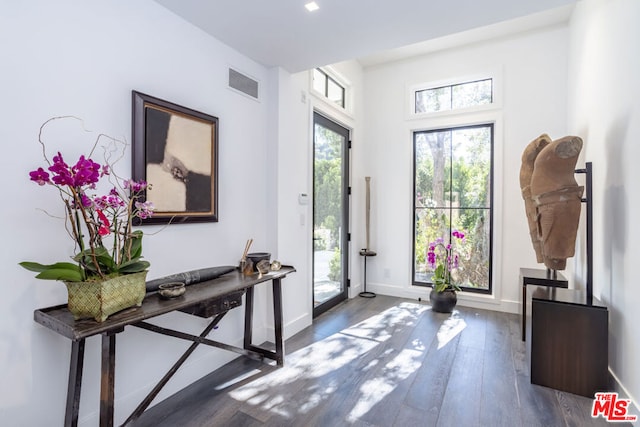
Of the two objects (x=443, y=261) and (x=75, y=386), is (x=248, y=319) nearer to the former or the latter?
(x=75, y=386)

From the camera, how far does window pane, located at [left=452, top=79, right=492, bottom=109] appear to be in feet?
13.5

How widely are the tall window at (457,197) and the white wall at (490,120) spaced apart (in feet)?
0.47

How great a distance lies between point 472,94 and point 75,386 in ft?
15.8

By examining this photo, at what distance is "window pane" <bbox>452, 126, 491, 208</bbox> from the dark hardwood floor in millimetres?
1694

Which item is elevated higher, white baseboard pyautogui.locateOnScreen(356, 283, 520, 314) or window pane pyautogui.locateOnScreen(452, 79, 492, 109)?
window pane pyautogui.locateOnScreen(452, 79, 492, 109)

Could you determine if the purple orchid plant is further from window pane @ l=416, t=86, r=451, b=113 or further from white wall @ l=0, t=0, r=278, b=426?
window pane @ l=416, t=86, r=451, b=113

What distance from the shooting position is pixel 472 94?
13.8 feet

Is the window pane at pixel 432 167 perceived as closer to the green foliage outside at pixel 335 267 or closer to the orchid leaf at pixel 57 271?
the green foliage outside at pixel 335 267

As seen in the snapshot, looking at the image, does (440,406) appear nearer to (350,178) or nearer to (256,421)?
(256,421)

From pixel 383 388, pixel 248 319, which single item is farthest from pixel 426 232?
pixel 248 319

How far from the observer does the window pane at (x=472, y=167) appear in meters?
4.16

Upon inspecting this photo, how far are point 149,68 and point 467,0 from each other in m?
2.08

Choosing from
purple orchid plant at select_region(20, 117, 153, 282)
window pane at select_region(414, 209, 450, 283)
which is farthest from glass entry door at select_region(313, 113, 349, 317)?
purple orchid plant at select_region(20, 117, 153, 282)

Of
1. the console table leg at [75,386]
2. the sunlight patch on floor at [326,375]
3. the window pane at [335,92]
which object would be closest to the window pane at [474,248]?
the sunlight patch on floor at [326,375]
